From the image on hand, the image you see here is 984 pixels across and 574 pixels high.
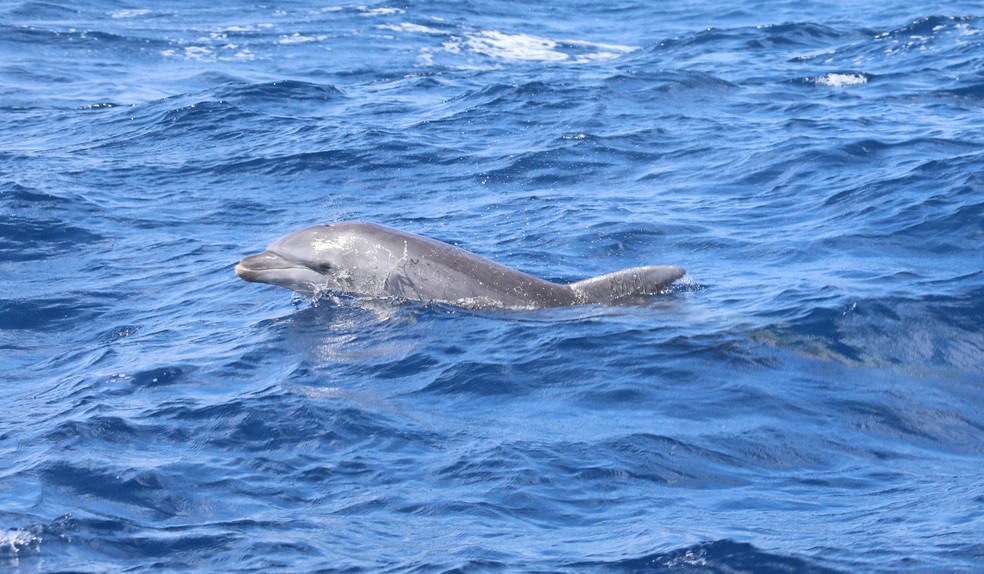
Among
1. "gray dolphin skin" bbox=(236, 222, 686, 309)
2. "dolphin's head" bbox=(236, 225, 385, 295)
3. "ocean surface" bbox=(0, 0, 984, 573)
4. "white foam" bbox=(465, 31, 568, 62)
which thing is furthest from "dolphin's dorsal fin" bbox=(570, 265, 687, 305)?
"white foam" bbox=(465, 31, 568, 62)

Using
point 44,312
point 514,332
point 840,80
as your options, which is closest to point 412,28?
point 840,80

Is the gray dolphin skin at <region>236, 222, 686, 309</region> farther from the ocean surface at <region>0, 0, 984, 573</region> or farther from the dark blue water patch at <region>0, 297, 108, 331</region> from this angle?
the dark blue water patch at <region>0, 297, 108, 331</region>

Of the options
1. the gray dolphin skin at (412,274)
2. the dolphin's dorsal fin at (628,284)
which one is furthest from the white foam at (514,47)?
the dolphin's dorsal fin at (628,284)

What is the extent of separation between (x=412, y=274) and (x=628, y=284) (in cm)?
203

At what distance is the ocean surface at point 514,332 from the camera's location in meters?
7.90

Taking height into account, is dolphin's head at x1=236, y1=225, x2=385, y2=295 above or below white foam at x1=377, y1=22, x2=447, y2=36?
above

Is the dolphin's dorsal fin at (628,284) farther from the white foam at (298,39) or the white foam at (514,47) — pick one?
the white foam at (298,39)

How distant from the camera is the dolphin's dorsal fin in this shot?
11.9 meters

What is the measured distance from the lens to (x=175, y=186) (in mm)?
18953

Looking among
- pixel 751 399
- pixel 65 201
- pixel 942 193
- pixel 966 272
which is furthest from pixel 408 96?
pixel 751 399

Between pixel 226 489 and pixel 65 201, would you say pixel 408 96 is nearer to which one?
pixel 65 201

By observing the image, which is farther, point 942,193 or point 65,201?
point 65,201

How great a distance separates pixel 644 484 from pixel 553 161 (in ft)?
36.6

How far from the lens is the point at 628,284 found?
1195 cm
